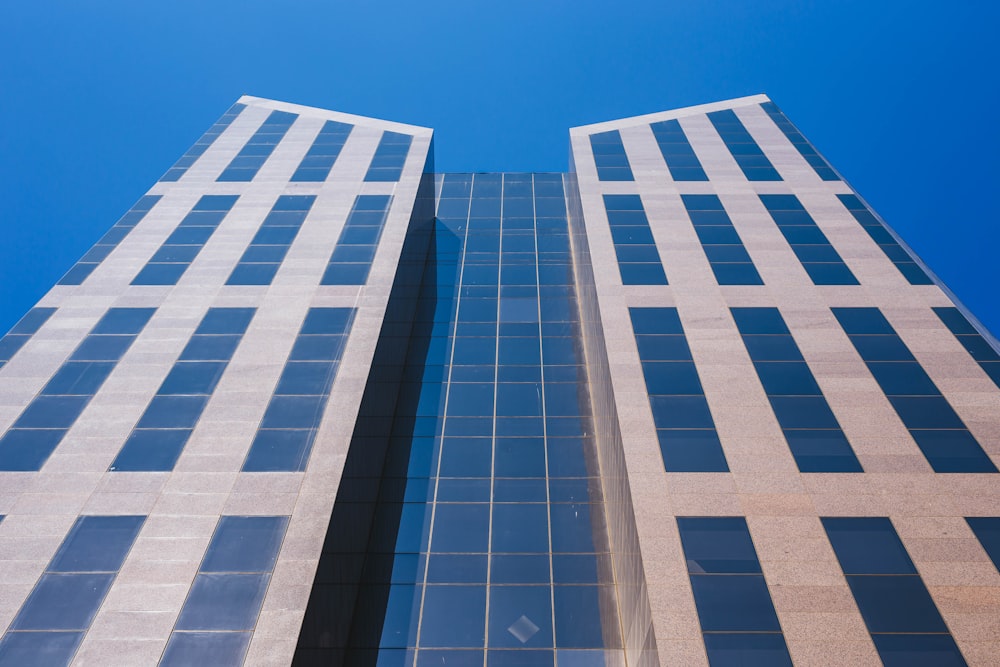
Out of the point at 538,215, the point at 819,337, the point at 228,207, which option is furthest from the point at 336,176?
the point at 819,337

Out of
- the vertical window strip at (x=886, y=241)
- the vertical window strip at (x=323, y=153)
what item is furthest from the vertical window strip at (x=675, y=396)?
the vertical window strip at (x=323, y=153)

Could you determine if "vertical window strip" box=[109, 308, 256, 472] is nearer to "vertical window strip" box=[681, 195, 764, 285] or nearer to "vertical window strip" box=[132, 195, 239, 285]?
"vertical window strip" box=[132, 195, 239, 285]

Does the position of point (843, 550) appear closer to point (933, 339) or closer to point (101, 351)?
point (933, 339)

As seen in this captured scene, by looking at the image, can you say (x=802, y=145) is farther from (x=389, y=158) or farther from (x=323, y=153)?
(x=323, y=153)

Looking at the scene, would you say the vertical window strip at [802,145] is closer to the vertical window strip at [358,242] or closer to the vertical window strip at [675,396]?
the vertical window strip at [675,396]

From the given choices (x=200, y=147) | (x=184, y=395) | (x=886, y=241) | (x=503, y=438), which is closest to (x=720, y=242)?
(x=886, y=241)

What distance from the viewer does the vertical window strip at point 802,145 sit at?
44.5 meters

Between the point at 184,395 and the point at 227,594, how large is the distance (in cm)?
1013

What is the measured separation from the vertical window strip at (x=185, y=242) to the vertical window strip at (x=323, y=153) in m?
4.80

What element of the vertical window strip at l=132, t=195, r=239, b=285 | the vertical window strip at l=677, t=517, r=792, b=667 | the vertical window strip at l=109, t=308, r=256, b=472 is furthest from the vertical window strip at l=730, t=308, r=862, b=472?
the vertical window strip at l=132, t=195, r=239, b=285

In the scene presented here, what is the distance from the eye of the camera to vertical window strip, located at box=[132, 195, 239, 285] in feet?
120

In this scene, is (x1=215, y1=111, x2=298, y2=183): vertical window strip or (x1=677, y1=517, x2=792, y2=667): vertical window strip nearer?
(x1=677, y1=517, x2=792, y2=667): vertical window strip

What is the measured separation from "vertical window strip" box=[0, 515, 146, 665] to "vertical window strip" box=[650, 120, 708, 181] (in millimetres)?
35483

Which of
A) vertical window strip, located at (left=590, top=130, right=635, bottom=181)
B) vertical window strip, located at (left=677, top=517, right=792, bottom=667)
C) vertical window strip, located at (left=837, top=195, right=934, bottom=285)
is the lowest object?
vertical window strip, located at (left=677, top=517, right=792, bottom=667)
